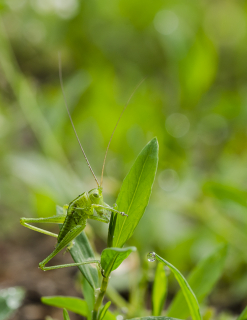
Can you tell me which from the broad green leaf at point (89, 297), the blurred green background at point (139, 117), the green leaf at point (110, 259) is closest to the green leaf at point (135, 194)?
the green leaf at point (110, 259)

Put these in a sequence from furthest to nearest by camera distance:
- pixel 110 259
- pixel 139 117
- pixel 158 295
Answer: pixel 139 117 < pixel 158 295 < pixel 110 259

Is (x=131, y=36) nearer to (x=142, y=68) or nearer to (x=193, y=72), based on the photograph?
(x=142, y=68)

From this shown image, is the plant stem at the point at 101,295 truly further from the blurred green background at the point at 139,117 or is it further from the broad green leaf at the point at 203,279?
the blurred green background at the point at 139,117

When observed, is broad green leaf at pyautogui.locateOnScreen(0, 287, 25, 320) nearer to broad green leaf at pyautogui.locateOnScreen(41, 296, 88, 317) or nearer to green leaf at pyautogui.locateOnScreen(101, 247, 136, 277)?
broad green leaf at pyautogui.locateOnScreen(41, 296, 88, 317)

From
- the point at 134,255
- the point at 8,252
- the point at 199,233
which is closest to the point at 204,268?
the point at 134,255

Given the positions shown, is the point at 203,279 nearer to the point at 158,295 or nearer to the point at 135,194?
the point at 158,295

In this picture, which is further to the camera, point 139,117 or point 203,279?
point 139,117

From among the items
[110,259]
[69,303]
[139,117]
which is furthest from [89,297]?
[139,117]
